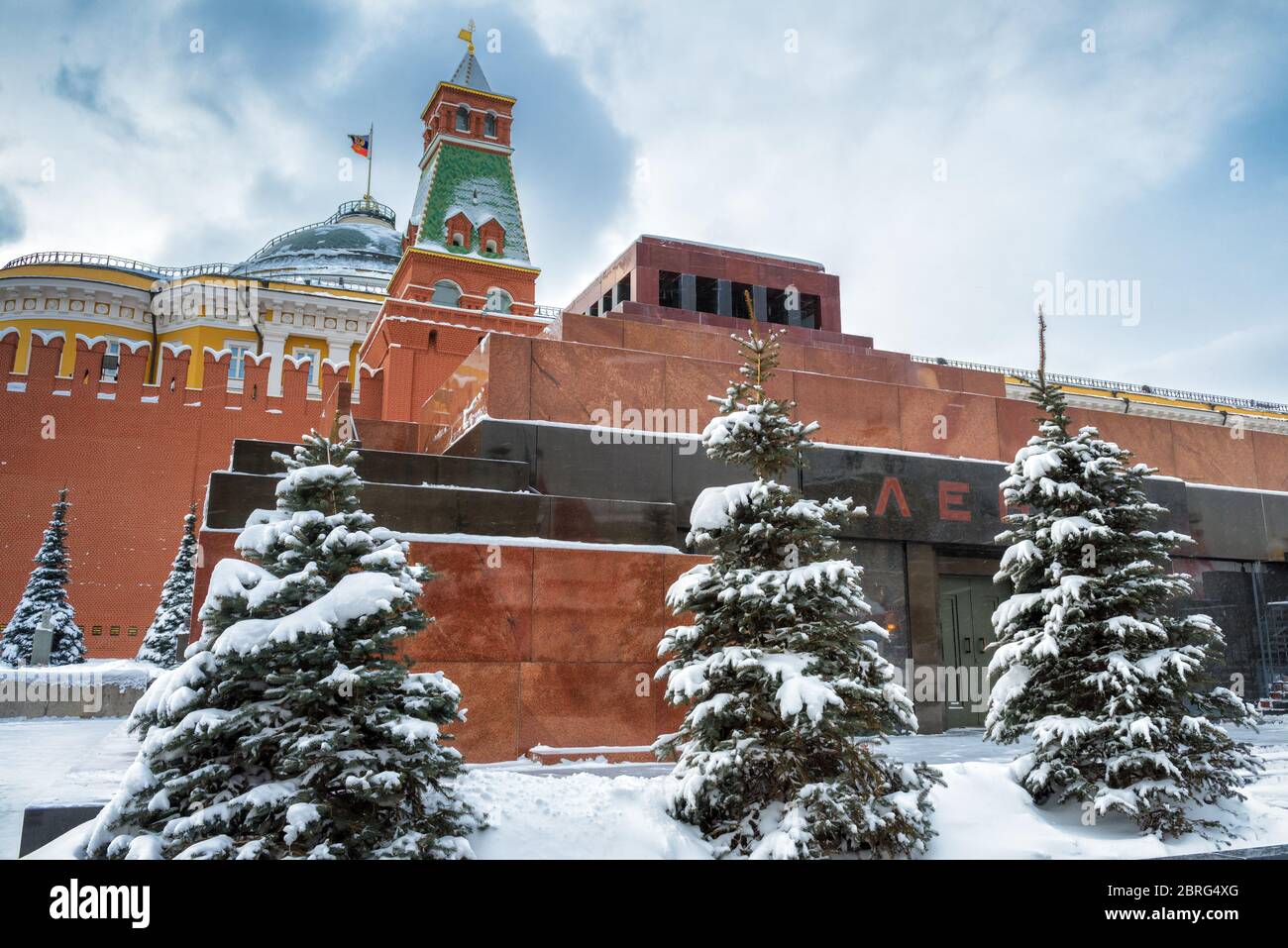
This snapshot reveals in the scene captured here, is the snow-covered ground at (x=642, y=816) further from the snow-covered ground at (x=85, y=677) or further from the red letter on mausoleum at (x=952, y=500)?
the snow-covered ground at (x=85, y=677)

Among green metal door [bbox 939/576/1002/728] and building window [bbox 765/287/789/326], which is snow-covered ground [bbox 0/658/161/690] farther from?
green metal door [bbox 939/576/1002/728]

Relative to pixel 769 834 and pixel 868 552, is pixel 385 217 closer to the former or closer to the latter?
pixel 868 552

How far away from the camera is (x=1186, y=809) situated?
6473 mm

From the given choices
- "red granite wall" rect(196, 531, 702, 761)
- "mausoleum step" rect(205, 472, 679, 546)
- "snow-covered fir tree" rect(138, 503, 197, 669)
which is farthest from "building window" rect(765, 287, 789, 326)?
"snow-covered fir tree" rect(138, 503, 197, 669)

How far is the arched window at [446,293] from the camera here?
2342 cm

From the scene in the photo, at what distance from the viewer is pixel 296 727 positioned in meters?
4.89

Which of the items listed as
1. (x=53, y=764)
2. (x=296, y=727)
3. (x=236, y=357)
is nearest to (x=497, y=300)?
(x=53, y=764)

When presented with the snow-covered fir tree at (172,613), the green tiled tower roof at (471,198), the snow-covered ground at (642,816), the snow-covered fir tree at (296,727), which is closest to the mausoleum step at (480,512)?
the snow-covered ground at (642,816)

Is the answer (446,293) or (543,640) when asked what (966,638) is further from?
(446,293)

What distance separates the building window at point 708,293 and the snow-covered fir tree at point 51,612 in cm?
1591

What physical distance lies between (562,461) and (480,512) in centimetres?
204

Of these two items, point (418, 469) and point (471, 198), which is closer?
point (418, 469)
